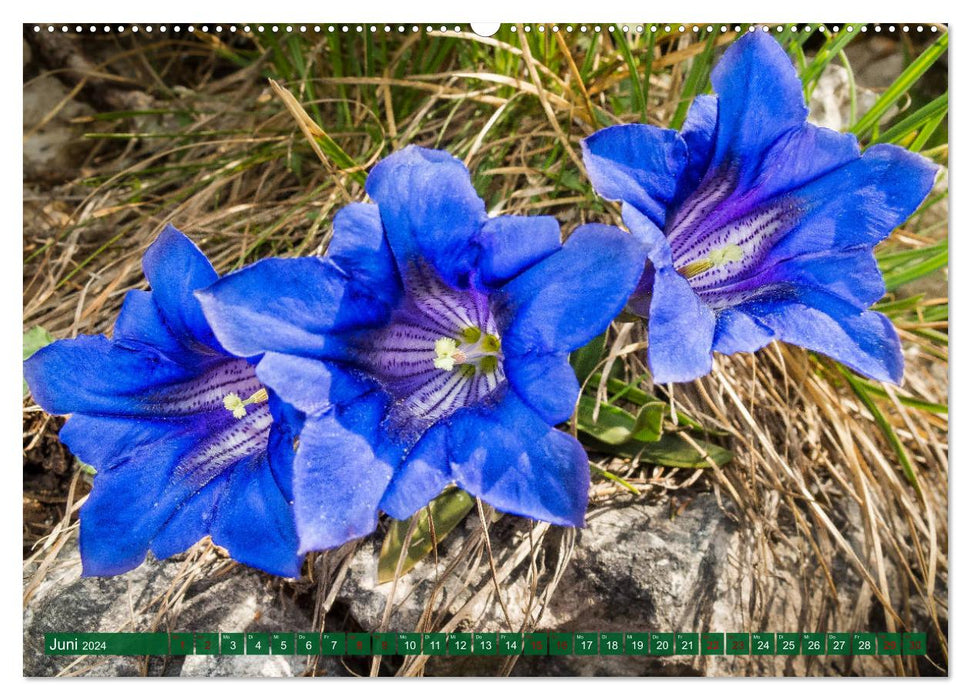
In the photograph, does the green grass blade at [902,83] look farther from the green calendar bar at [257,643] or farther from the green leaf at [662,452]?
the green calendar bar at [257,643]

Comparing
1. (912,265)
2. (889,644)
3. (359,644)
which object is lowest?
(889,644)

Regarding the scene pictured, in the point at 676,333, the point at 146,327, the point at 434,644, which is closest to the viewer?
the point at 676,333

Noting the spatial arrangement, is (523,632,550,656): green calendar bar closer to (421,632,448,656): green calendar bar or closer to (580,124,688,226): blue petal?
(421,632,448,656): green calendar bar

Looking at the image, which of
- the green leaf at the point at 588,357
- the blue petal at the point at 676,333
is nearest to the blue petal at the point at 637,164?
the blue petal at the point at 676,333

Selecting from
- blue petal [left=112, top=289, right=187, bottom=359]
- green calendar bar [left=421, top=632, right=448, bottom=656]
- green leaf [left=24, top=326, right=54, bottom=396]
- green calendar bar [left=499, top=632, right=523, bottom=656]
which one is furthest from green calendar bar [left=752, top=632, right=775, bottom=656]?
green leaf [left=24, top=326, right=54, bottom=396]

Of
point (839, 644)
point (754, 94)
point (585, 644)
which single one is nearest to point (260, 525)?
point (585, 644)

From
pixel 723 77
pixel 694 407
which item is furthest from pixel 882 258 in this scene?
pixel 723 77

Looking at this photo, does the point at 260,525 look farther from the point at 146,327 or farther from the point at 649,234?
the point at 649,234
